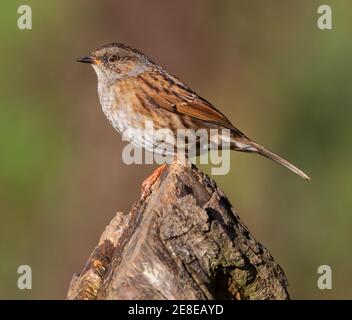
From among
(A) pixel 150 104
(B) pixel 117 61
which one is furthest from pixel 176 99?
(B) pixel 117 61

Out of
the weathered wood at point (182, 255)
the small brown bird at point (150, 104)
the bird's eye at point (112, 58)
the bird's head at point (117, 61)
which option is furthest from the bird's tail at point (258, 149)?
the weathered wood at point (182, 255)

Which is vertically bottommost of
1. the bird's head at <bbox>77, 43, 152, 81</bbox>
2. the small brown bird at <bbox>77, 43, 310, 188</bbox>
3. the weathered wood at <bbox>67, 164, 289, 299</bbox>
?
the weathered wood at <bbox>67, 164, 289, 299</bbox>

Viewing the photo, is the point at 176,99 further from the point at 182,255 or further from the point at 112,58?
the point at 182,255

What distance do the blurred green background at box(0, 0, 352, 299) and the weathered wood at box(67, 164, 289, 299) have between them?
9.62ft

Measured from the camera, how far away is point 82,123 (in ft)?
26.3

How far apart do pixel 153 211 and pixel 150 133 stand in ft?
6.35

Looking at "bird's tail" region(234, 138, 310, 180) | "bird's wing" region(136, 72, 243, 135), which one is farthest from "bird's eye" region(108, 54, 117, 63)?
"bird's tail" region(234, 138, 310, 180)

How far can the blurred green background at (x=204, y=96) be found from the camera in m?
7.34

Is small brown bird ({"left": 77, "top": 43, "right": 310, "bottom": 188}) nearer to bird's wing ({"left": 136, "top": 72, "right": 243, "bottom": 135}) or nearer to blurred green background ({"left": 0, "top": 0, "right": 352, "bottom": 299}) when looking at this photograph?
bird's wing ({"left": 136, "top": 72, "right": 243, "bottom": 135})

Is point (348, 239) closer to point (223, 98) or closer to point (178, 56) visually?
point (223, 98)

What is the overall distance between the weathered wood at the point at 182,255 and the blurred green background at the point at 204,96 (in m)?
2.93

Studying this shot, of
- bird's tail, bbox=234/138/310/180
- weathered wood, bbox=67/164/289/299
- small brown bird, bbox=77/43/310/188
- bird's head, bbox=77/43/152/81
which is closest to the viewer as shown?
weathered wood, bbox=67/164/289/299

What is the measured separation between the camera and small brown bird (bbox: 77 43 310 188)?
6.11 meters

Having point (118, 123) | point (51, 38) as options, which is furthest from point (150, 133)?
point (51, 38)
